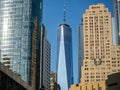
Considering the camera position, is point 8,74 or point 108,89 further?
point 108,89

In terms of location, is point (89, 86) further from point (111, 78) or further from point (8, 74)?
point (8, 74)

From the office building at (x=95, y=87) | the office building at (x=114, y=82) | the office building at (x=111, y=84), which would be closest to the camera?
the office building at (x=114, y=82)

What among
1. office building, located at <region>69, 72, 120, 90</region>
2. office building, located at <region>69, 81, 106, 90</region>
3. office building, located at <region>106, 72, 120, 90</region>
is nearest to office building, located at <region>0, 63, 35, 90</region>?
office building, located at <region>106, 72, 120, 90</region>

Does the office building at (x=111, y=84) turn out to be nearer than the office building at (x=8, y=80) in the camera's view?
No

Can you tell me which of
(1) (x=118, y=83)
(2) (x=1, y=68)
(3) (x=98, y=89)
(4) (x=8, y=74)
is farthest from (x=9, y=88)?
(3) (x=98, y=89)

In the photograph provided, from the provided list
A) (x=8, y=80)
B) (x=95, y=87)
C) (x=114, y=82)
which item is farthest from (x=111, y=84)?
(x=8, y=80)

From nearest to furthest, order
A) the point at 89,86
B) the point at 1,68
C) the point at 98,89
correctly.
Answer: the point at 1,68 < the point at 98,89 < the point at 89,86

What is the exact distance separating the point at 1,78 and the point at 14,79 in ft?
34.6

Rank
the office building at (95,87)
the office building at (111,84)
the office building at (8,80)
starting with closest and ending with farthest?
the office building at (8,80), the office building at (111,84), the office building at (95,87)

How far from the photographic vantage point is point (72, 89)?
15300cm

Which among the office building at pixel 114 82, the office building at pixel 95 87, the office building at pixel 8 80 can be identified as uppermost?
the office building at pixel 8 80

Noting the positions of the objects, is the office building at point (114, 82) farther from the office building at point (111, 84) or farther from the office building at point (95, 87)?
the office building at point (95, 87)

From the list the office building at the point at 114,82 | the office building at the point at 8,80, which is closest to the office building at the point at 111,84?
→ the office building at the point at 114,82

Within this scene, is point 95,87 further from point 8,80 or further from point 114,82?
point 8,80
